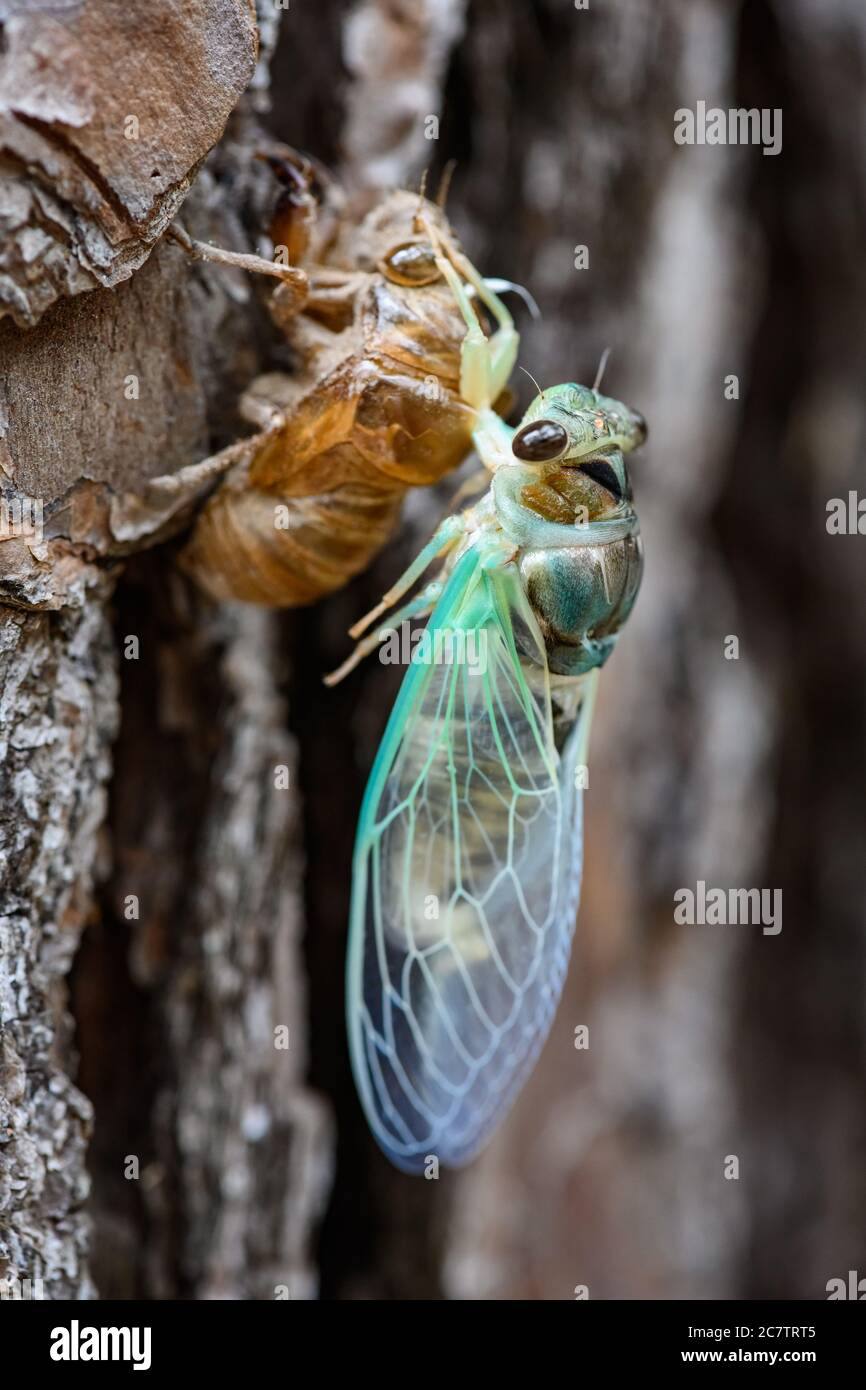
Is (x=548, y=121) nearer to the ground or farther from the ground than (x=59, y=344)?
farther from the ground

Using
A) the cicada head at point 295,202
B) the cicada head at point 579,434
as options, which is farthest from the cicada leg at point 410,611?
the cicada head at point 295,202

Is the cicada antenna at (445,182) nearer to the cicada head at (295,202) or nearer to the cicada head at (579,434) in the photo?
the cicada head at (295,202)

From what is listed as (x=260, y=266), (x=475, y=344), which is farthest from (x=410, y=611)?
(x=260, y=266)

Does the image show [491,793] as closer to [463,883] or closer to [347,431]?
[463,883]

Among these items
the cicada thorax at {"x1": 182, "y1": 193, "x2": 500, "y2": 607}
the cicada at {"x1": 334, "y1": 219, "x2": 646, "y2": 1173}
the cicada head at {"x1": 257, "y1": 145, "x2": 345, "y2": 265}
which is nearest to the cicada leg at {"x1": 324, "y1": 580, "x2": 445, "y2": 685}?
the cicada at {"x1": 334, "y1": 219, "x2": 646, "y2": 1173}
